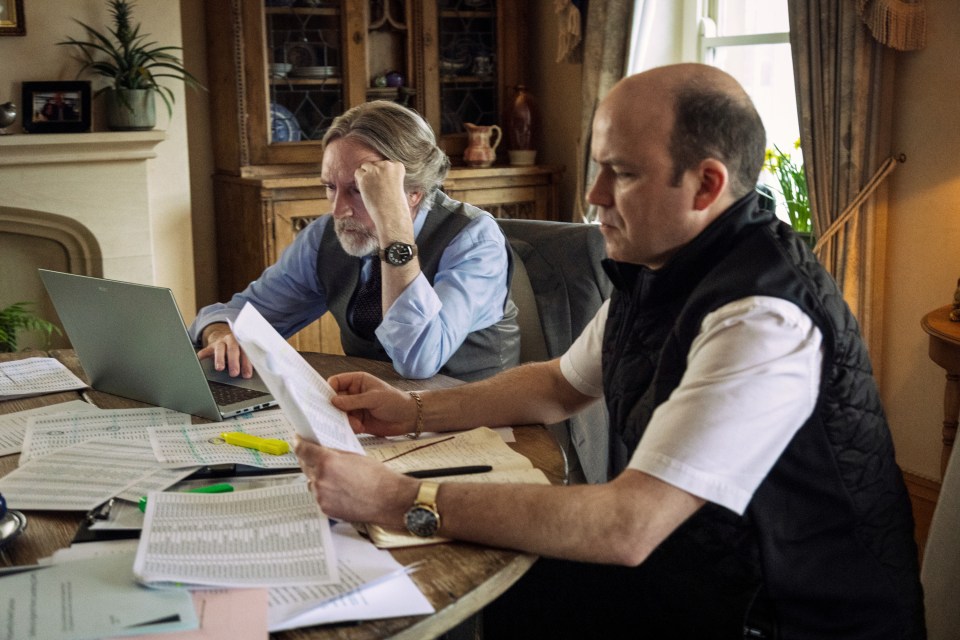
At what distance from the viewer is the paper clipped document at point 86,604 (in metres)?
0.90

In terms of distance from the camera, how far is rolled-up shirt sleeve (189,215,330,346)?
2287 mm

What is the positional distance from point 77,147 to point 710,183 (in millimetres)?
2828

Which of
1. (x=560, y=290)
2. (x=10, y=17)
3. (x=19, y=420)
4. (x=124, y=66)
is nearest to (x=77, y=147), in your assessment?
(x=124, y=66)

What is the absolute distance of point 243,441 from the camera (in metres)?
1.42

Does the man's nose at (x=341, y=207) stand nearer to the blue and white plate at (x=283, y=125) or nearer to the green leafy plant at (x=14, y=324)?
the green leafy plant at (x=14, y=324)

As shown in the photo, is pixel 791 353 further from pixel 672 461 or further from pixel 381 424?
pixel 381 424

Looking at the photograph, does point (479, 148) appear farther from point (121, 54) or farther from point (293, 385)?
point (293, 385)

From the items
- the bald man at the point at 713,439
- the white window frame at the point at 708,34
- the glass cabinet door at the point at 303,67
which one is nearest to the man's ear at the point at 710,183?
the bald man at the point at 713,439

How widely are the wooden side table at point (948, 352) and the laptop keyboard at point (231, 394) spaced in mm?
1578

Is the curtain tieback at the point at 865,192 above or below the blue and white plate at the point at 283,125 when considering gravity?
below

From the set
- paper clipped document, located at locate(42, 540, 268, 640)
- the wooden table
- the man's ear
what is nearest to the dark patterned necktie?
the wooden table

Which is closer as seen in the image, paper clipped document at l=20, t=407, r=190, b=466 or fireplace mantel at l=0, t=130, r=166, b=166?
paper clipped document at l=20, t=407, r=190, b=466

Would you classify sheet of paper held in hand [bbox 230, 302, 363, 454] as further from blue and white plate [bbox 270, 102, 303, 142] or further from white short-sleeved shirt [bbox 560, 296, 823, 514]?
blue and white plate [bbox 270, 102, 303, 142]

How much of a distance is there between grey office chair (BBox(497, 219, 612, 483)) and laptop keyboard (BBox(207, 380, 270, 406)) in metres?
0.84
